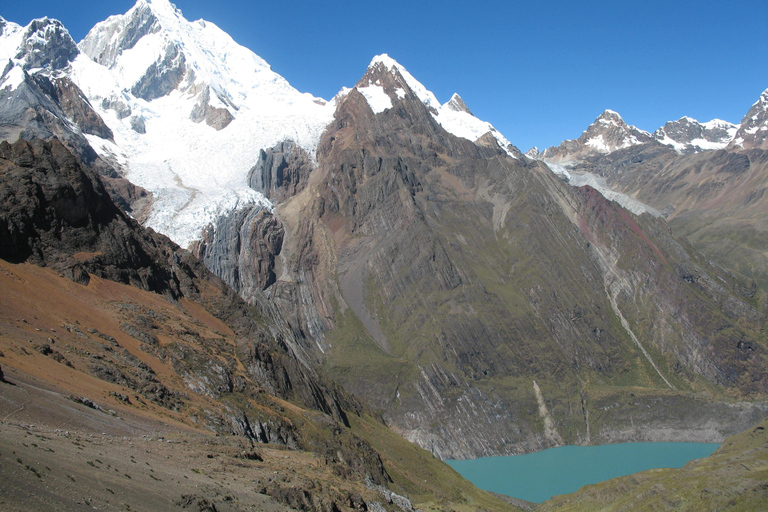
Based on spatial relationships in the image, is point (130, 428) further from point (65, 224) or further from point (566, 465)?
point (566, 465)

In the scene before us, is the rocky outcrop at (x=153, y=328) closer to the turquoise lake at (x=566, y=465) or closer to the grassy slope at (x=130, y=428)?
the grassy slope at (x=130, y=428)

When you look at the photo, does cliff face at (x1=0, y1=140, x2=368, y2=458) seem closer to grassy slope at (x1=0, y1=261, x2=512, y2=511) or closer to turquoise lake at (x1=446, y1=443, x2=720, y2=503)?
grassy slope at (x1=0, y1=261, x2=512, y2=511)

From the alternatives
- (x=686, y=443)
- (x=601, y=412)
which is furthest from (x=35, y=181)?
(x=686, y=443)

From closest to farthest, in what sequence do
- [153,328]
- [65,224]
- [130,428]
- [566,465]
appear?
[130,428], [153,328], [65,224], [566,465]

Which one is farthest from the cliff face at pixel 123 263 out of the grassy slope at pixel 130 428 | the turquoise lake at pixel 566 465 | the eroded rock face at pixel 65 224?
the turquoise lake at pixel 566 465

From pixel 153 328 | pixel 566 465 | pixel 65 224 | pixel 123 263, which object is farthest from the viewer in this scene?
pixel 566 465

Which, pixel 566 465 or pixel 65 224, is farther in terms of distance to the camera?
pixel 566 465

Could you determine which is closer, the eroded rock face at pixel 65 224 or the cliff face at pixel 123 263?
the cliff face at pixel 123 263

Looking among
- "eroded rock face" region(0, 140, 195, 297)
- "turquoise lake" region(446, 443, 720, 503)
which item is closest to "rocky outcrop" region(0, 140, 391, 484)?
"eroded rock face" region(0, 140, 195, 297)

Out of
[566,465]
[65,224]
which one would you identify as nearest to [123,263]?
[65,224]
